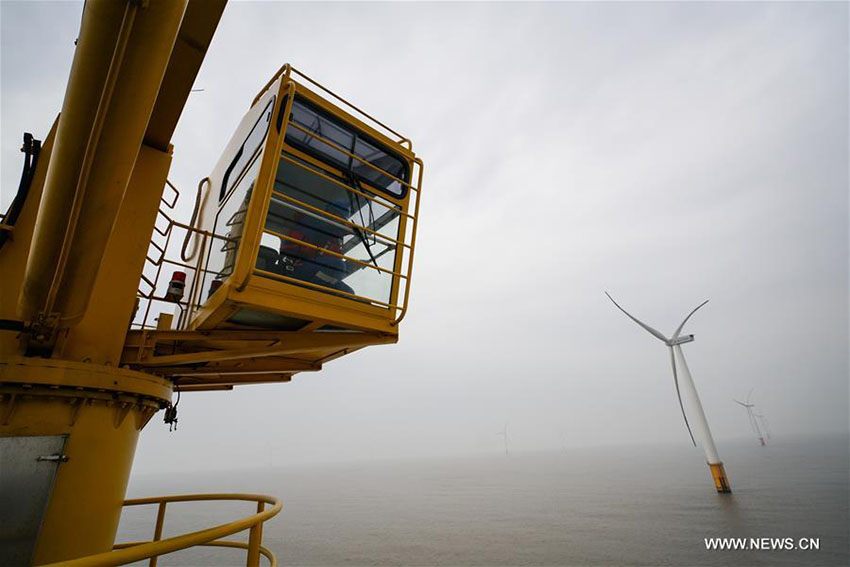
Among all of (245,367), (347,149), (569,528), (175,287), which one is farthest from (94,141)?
(569,528)

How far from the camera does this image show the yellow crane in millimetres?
2828

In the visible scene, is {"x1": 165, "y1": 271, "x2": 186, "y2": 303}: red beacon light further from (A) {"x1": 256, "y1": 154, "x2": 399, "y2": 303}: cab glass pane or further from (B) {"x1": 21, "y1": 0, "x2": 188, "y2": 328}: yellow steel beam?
(B) {"x1": 21, "y1": 0, "x2": 188, "y2": 328}: yellow steel beam

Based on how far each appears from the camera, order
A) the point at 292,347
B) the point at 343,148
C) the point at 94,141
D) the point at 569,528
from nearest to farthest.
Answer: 1. the point at 94,141
2. the point at 292,347
3. the point at 343,148
4. the point at 569,528

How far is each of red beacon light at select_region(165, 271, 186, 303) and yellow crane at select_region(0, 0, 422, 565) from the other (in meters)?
0.05

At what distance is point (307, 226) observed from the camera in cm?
530

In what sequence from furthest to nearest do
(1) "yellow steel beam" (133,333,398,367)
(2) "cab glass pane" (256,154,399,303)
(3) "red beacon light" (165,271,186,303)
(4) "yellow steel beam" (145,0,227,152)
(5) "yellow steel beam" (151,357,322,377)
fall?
(3) "red beacon light" (165,271,186,303) < (5) "yellow steel beam" (151,357,322,377) < (2) "cab glass pane" (256,154,399,303) < (4) "yellow steel beam" (145,0,227,152) < (1) "yellow steel beam" (133,333,398,367)

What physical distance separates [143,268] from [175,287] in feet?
2.93

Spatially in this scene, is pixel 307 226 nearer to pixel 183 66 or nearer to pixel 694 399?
pixel 183 66

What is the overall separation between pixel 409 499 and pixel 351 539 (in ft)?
114

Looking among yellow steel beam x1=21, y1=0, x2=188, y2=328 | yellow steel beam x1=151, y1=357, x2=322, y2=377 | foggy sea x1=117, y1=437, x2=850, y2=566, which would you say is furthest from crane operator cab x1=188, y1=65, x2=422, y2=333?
foggy sea x1=117, y1=437, x2=850, y2=566

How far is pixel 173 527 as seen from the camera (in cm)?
5019

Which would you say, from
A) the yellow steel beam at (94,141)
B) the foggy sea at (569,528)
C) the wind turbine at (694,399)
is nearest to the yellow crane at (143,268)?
the yellow steel beam at (94,141)

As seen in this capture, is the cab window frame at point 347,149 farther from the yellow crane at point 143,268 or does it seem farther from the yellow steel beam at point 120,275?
the yellow steel beam at point 120,275

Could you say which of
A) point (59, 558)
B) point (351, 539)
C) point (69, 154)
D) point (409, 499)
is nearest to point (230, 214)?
point (69, 154)
